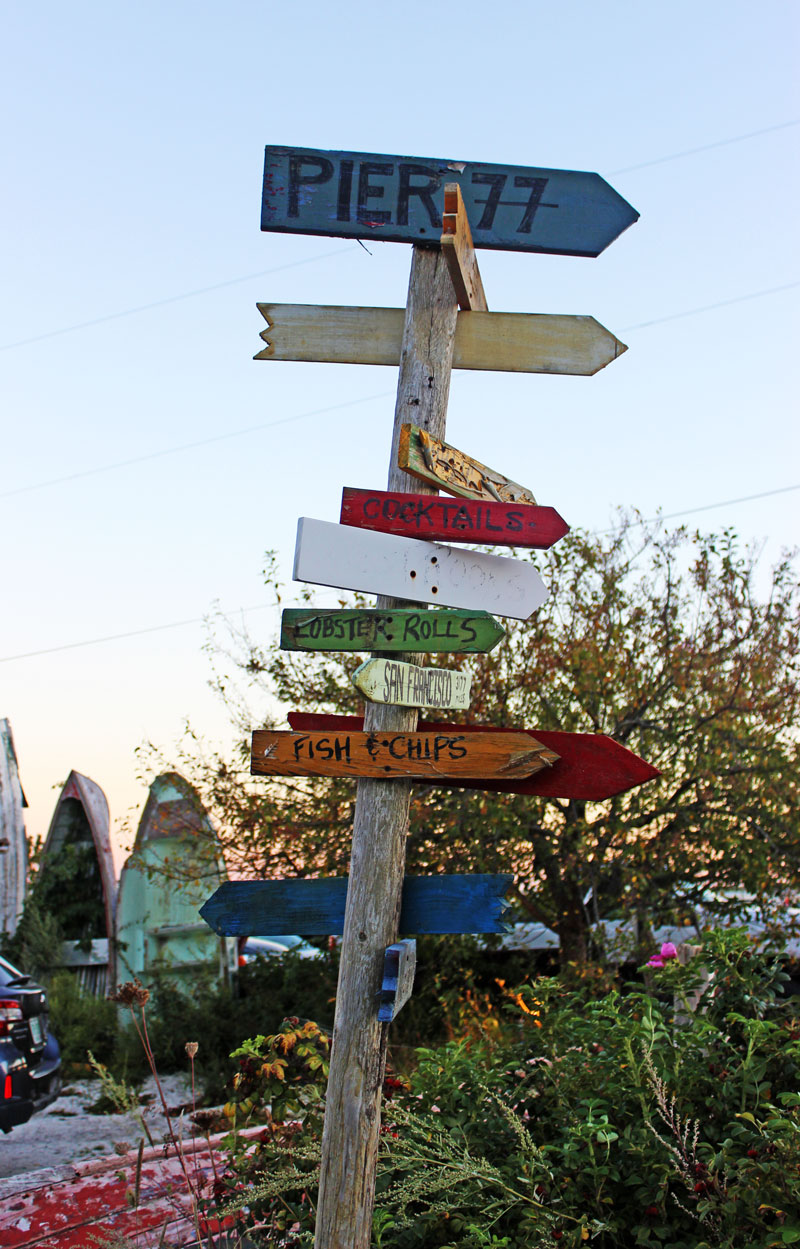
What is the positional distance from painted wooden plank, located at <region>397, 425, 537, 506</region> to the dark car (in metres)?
5.23

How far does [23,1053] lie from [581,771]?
5.27 m

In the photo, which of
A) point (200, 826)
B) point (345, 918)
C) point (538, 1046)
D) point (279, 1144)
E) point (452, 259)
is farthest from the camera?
point (200, 826)

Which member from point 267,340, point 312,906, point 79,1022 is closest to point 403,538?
point 267,340

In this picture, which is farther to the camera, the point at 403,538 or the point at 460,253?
the point at 460,253

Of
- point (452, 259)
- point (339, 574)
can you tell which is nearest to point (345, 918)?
point (339, 574)

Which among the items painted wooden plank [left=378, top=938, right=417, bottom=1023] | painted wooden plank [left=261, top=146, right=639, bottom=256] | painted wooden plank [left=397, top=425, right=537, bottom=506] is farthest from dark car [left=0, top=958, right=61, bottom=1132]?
painted wooden plank [left=261, top=146, right=639, bottom=256]

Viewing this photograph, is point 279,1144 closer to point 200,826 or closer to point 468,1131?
point 468,1131

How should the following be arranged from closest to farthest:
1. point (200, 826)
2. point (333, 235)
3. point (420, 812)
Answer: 1. point (333, 235)
2. point (420, 812)
3. point (200, 826)

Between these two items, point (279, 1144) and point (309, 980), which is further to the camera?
point (309, 980)

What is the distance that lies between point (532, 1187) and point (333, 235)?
319 centimetres

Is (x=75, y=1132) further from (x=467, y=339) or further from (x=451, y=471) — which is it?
(x=467, y=339)

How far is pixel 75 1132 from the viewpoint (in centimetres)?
789

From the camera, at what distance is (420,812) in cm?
820

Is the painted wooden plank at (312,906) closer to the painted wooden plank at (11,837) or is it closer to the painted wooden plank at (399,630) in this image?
the painted wooden plank at (399,630)
